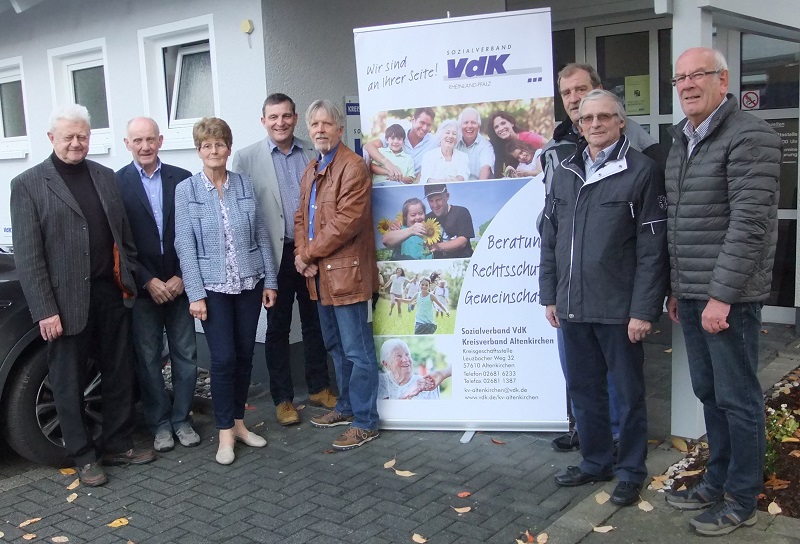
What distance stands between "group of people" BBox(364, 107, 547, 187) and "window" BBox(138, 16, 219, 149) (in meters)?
2.46

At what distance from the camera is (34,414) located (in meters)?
4.80

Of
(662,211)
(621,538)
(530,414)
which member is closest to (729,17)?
(662,211)

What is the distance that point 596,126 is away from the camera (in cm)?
387

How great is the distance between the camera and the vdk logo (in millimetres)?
4789

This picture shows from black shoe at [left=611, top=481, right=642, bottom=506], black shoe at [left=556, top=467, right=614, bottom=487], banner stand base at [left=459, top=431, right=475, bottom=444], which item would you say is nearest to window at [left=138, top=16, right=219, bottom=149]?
banner stand base at [left=459, top=431, right=475, bottom=444]

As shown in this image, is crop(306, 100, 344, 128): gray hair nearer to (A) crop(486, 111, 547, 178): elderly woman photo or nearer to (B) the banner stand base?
(A) crop(486, 111, 547, 178): elderly woman photo

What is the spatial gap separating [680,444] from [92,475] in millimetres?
3337

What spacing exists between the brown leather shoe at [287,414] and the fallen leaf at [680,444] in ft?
7.85

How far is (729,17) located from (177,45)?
451cm

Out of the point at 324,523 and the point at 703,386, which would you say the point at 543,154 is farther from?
the point at 324,523

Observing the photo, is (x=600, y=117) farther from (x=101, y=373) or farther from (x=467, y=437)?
(x=101, y=373)

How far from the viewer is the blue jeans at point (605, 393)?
399 centimetres

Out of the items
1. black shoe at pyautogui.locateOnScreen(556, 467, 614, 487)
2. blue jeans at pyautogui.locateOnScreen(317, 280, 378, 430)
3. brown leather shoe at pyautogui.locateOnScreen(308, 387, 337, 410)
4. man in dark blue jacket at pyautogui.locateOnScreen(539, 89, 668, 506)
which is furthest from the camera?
brown leather shoe at pyautogui.locateOnScreen(308, 387, 337, 410)

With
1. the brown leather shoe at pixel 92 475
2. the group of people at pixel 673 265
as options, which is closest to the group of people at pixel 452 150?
the group of people at pixel 673 265
